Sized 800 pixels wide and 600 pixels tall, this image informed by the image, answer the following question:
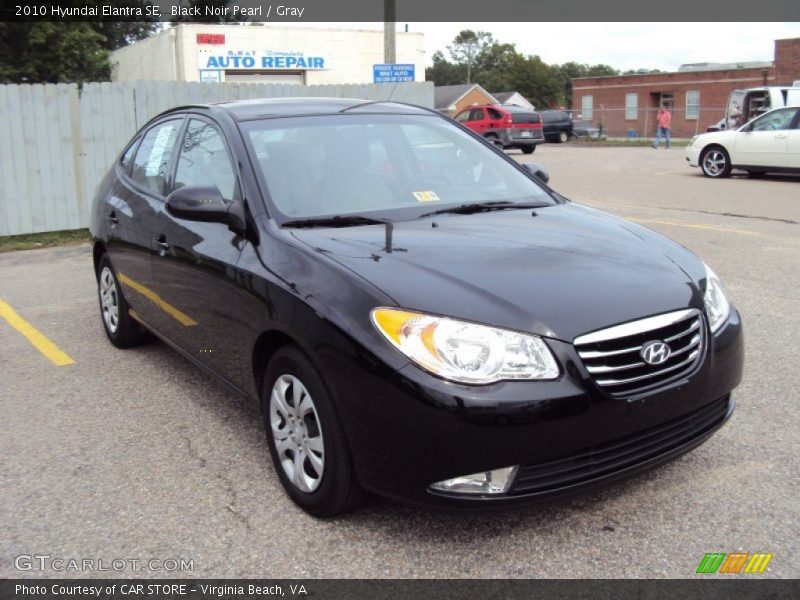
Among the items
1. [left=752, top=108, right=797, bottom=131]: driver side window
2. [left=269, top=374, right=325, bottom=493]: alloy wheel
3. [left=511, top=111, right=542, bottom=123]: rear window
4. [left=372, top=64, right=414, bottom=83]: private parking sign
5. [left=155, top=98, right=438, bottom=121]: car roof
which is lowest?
[left=269, top=374, right=325, bottom=493]: alloy wheel

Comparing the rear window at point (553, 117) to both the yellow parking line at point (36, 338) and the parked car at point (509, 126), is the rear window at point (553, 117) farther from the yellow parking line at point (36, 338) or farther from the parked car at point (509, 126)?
the yellow parking line at point (36, 338)

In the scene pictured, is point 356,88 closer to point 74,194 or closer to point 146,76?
point 74,194

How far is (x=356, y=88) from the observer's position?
1407cm

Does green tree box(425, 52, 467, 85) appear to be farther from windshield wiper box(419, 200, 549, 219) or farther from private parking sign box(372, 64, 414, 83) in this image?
windshield wiper box(419, 200, 549, 219)

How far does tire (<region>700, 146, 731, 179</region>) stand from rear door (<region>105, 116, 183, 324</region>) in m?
14.2

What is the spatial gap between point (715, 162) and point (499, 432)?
16.0 m

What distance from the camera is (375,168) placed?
4047 mm

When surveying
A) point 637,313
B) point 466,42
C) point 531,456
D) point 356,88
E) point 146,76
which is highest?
point 466,42

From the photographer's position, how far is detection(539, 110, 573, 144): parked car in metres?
36.9


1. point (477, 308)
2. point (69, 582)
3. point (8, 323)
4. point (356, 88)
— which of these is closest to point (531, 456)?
point (477, 308)

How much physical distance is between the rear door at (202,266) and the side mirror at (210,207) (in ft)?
0.22

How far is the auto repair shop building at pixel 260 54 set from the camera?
33375 millimetres

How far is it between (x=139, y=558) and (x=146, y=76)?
3700cm

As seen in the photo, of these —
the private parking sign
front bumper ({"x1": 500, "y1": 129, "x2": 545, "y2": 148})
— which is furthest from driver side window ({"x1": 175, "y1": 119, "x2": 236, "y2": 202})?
front bumper ({"x1": 500, "y1": 129, "x2": 545, "y2": 148})
